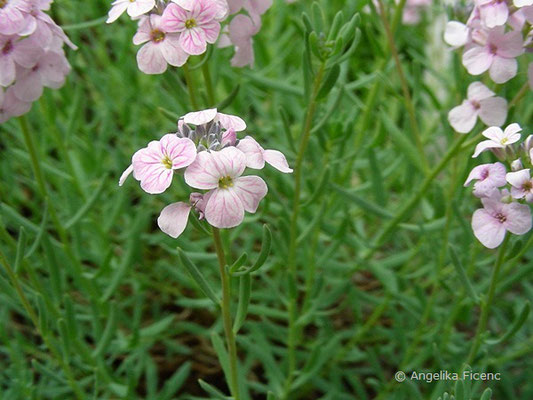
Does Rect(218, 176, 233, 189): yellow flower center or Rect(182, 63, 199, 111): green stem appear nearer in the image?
Rect(218, 176, 233, 189): yellow flower center

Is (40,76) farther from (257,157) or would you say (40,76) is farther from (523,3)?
(523,3)

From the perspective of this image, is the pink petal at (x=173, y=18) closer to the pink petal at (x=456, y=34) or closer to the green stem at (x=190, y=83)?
the green stem at (x=190, y=83)

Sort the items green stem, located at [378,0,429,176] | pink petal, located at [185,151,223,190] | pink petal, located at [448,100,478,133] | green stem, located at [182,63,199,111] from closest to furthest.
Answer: pink petal, located at [185,151,223,190], green stem, located at [182,63,199,111], pink petal, located at [448,100,478,133], green stem, located at [378,0,429,176]

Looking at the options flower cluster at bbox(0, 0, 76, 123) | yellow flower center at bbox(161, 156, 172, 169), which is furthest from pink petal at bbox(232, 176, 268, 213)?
flower cluster at bbox(0, 0, 76, 123)

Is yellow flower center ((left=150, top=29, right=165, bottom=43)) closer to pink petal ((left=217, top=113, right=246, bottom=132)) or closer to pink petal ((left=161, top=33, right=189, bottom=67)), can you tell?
pink petal ((left=161, top=33, right=189, bottom=67))

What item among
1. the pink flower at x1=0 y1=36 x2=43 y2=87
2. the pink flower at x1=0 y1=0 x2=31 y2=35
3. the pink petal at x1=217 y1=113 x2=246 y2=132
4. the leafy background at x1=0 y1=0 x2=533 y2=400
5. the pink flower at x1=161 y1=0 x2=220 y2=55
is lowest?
the leafy background at x1=0 y1=0 x2=533 y2=400

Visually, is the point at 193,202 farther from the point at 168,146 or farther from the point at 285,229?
the point at 285,229
